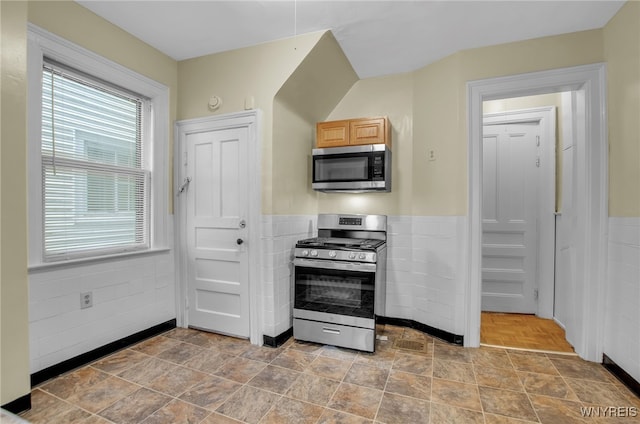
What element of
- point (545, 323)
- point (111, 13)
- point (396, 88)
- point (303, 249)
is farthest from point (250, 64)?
point (545, 323)

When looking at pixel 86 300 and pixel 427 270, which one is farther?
pixel 427 270

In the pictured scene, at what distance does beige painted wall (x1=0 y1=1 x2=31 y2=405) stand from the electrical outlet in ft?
1.77

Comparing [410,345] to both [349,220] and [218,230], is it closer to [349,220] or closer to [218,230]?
[349,220]

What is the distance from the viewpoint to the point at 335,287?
268 cm

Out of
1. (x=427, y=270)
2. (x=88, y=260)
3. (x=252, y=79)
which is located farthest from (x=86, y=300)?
(x=427, y=270)

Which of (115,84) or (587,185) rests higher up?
(115,84)

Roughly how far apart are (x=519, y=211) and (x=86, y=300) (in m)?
4.14

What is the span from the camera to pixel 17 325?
170 cm

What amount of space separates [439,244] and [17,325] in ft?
9.78

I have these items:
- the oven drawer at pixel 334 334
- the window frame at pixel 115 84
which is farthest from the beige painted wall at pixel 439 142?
the window frame at pixel 115 84

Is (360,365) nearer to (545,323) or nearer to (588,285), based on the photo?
(588,285)

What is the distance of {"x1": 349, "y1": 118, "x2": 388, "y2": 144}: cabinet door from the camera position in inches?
113

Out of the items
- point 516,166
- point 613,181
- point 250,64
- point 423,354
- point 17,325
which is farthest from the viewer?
point 516,166

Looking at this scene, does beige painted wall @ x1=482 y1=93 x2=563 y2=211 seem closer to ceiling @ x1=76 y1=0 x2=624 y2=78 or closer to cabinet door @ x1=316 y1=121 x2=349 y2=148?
ceiling @ x1=76 y1=0 x2=624 y2=78
